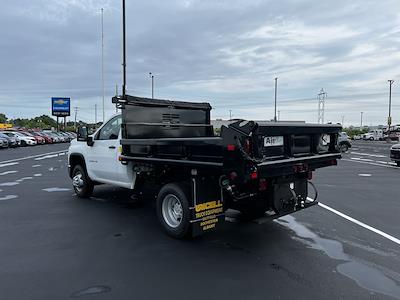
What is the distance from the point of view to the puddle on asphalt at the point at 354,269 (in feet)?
13.4

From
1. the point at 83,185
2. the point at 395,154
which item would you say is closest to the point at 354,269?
the point at 83,185

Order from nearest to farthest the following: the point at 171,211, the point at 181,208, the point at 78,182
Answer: the point at 181,208, the point at 171,211, the point at 78,182

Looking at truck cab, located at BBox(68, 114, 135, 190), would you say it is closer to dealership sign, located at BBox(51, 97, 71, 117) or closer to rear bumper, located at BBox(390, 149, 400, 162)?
rear bumper, located at BBox(390, 149, 400, 162)

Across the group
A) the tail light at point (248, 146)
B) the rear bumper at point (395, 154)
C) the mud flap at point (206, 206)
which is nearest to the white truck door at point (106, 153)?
the mud flap at point (206, 206)

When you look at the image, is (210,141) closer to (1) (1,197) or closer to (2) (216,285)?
(2) (216,285)

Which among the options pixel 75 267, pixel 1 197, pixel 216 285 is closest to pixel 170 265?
pixel 216 285

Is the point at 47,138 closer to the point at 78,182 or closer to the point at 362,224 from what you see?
the point at 78,182

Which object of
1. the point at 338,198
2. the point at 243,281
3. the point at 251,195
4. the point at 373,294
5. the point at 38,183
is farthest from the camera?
the point at 38,183

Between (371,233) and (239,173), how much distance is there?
2912 millimetres

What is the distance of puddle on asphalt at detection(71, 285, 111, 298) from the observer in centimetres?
395

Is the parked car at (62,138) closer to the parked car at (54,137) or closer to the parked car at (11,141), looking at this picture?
the parked car at (54,137)

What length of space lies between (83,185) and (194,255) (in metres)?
4.82

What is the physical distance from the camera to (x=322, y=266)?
4.70 m

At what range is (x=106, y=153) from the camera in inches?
313
